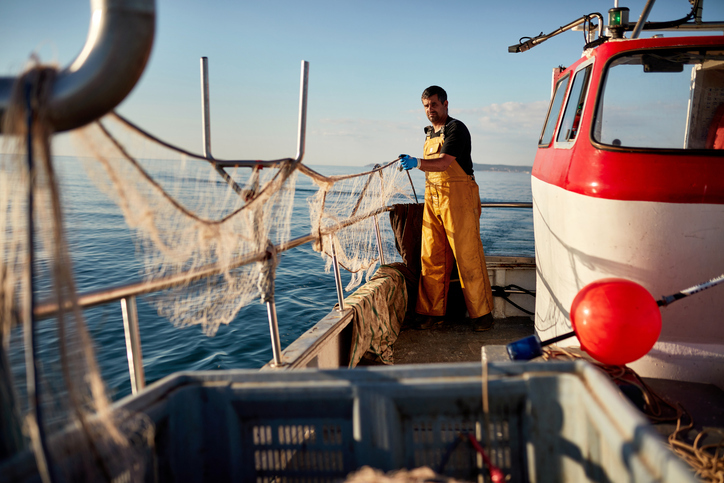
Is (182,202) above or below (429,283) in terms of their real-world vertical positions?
above

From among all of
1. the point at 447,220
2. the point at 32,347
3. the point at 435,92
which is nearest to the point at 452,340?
the point at 447,220

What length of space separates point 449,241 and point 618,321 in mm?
2207

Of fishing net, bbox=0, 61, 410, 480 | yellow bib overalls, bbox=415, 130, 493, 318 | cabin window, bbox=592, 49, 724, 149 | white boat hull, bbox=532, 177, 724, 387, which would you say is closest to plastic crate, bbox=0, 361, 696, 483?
fishing net, bbox=0, 61, 410, 480

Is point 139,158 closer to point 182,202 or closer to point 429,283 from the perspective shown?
point 182,202

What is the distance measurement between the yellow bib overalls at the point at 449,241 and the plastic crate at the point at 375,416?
2771 mm

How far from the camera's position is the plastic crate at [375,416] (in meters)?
1.23

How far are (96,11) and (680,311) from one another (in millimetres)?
2798

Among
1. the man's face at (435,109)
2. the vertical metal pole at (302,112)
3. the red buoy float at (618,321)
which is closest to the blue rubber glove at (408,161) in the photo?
the man's face at (435,109)

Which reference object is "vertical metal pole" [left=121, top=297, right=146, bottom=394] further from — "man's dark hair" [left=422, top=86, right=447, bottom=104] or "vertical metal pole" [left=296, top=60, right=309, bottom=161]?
"man's dark hair" [left=422, top=86, right=447, bottom=104]

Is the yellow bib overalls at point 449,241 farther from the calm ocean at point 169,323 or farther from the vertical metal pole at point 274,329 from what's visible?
the vertical metal pole at point 274,329

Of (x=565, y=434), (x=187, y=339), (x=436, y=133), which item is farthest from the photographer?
(x=187, y=339)

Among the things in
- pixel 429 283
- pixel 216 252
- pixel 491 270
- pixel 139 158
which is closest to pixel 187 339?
pixel 429 283

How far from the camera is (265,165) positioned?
5.85 ft

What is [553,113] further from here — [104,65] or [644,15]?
[104,65]
